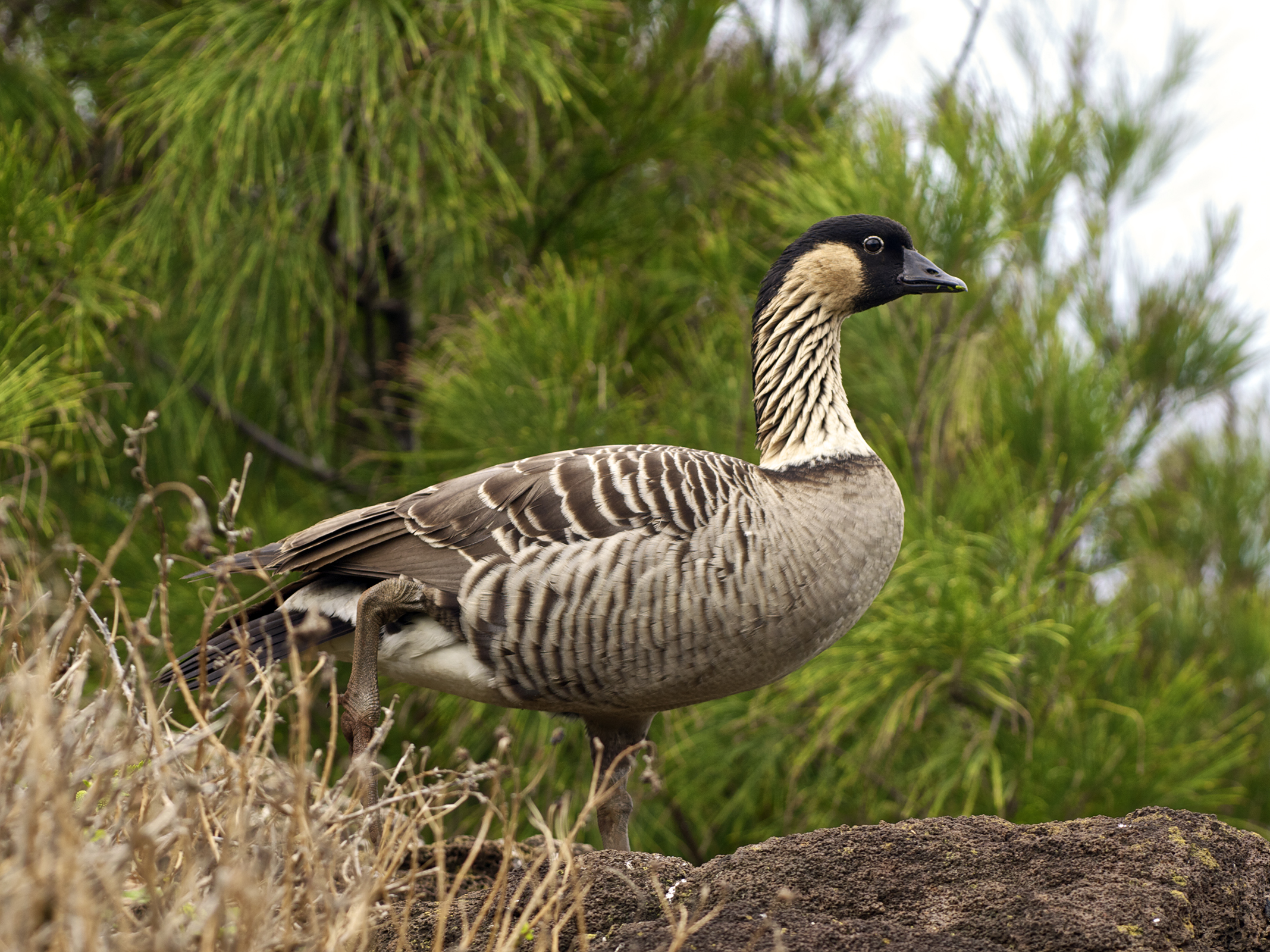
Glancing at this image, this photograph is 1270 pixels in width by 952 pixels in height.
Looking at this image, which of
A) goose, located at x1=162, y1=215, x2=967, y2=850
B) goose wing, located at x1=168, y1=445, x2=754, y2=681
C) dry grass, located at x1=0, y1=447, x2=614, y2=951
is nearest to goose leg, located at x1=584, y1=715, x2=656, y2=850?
goose, located at x1=162, y1=215, x2=967, y2=850

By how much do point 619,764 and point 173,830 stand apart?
2.16 meters

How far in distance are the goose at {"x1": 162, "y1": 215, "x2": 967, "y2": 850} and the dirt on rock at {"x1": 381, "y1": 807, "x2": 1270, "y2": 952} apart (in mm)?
611

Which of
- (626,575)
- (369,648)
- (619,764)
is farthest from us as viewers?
(619,764)

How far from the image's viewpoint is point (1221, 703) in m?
6.51

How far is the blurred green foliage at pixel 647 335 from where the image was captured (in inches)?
193

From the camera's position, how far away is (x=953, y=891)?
2.72 m

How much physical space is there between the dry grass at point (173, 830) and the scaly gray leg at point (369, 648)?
80 centimetres

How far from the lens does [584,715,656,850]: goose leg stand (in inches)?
151

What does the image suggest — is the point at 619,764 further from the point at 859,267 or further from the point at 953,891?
the point at 859,267

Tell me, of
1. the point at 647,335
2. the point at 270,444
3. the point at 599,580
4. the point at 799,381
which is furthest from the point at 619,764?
the point at 270,444

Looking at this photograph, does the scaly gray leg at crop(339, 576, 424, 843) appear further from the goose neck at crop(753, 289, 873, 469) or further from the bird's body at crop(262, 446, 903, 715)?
the goose neck at crop(753, 289, 873, 469)

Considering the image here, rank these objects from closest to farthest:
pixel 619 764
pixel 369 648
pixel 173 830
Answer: pixel 173 830, pixel 369 648, pixel 619 764

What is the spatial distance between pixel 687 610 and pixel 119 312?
320 centimetres

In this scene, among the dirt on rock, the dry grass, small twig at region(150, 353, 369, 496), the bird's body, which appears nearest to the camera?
the dry grass
